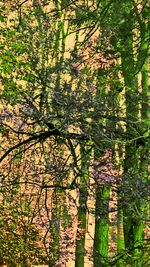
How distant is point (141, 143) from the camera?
20.2ft

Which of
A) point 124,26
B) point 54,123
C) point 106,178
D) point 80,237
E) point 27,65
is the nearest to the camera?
point 54,123

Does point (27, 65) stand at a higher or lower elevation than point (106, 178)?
higher

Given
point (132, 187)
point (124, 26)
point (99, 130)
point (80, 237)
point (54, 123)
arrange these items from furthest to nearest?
point (80, 237), point (124, 26), point (132, 187), point (54, 123), point (99, 130)

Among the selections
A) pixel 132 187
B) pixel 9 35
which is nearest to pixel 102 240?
pixel 9 35

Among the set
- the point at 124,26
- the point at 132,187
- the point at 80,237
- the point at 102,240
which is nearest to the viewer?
the point at 132,187

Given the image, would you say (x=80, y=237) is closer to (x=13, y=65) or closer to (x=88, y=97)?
(x=13, y=65)

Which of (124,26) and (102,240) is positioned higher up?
(124,26)

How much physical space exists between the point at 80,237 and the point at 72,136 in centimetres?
1443

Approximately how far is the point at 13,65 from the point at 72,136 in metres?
5.63

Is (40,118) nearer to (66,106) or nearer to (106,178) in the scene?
(66,106)

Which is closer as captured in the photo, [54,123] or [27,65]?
[54,123]

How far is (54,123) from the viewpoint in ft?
19.6

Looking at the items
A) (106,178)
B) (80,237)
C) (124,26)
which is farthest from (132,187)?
(80,237)

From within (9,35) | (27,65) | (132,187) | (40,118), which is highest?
(9,35)
